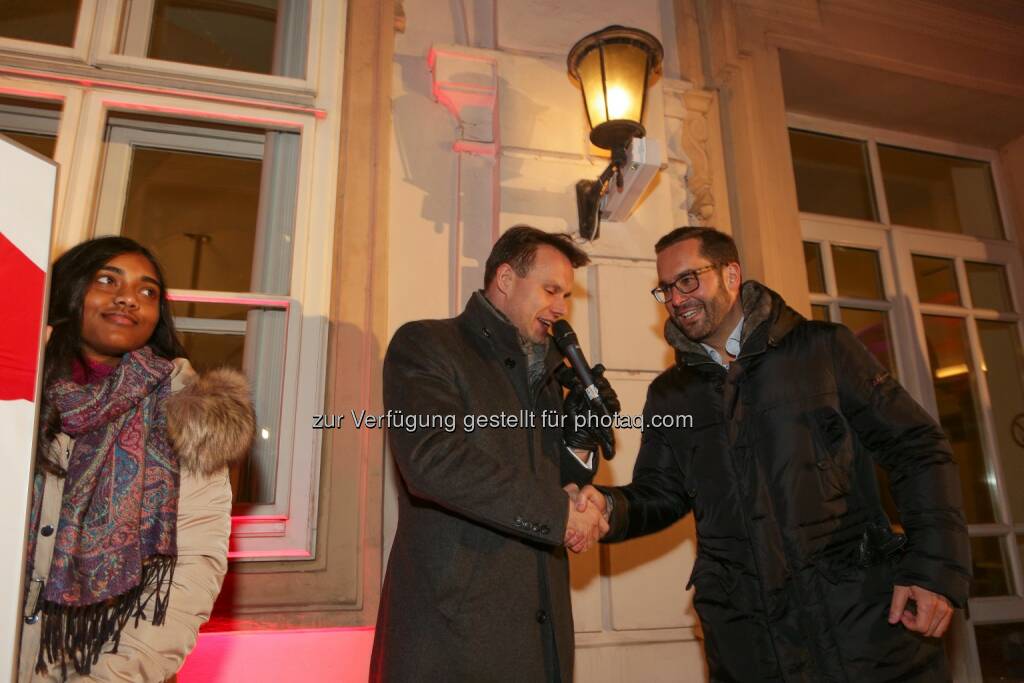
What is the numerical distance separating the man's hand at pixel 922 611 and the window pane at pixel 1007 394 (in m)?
2.74

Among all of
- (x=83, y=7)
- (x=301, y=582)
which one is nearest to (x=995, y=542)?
(x=301, y=582)

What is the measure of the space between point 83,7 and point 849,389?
3.27m

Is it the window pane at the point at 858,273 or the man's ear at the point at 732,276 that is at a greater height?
the window pane at the point at 858,273

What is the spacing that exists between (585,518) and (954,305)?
3369mm

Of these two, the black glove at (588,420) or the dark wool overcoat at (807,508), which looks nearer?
the dark wool overcoat at (807,508)

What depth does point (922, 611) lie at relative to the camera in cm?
169

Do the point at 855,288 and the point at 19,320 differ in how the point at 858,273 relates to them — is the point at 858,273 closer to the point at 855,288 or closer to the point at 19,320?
the point at 855,288

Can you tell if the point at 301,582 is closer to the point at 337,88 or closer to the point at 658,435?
the point at 658,435

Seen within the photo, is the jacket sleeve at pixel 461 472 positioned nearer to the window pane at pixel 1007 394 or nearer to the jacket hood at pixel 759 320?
the jacket hood at pixel 759 320

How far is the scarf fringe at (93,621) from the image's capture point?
5.16 feet

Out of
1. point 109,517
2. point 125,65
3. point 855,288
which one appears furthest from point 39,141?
point 855,288

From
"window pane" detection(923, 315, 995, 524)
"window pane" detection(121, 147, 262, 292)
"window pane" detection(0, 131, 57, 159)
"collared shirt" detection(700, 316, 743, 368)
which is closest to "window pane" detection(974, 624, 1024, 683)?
"window pane" detection(923, 315, 995, 524)

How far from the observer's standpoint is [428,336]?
1.92m

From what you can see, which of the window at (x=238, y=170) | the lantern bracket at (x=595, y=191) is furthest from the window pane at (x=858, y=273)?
the window at (x=238, y=170)
